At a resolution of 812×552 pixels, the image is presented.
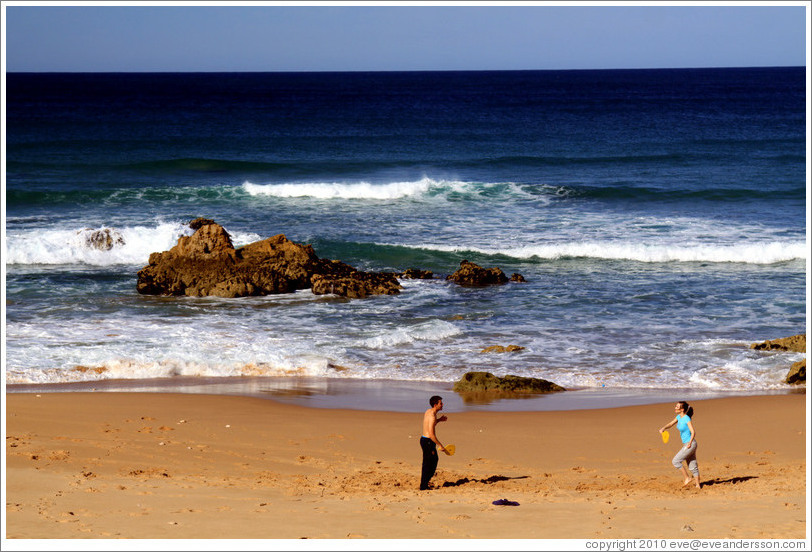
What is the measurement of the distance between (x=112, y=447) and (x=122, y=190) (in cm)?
2414

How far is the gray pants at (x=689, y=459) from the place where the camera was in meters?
9.64

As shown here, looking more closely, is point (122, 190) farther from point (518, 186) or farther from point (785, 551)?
point (785, 551)

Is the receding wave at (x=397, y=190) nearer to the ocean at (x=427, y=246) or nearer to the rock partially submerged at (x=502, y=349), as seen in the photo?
the ocean at (x=427, y=246)

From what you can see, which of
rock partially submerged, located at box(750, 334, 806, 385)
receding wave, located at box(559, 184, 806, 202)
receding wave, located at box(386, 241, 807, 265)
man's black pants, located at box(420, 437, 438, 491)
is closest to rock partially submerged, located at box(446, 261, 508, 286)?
receding wave, located at box(386, 241, 807, 265)

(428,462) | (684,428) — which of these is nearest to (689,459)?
(684,428)

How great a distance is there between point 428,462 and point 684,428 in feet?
9.35

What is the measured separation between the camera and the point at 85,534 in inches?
298

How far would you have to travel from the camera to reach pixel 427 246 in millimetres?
24828

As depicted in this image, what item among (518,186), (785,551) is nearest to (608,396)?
(785,551)

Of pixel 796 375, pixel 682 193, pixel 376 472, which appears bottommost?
pixel 376 472

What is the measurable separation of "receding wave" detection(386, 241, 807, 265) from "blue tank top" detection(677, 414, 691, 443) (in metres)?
13.9

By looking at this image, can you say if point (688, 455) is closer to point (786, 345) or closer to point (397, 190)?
point (786, 345)

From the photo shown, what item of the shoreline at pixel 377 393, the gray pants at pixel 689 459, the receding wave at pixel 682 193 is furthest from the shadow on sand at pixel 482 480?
the receding wave at pixel 682 193

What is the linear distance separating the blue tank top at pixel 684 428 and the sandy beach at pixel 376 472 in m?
0.52
